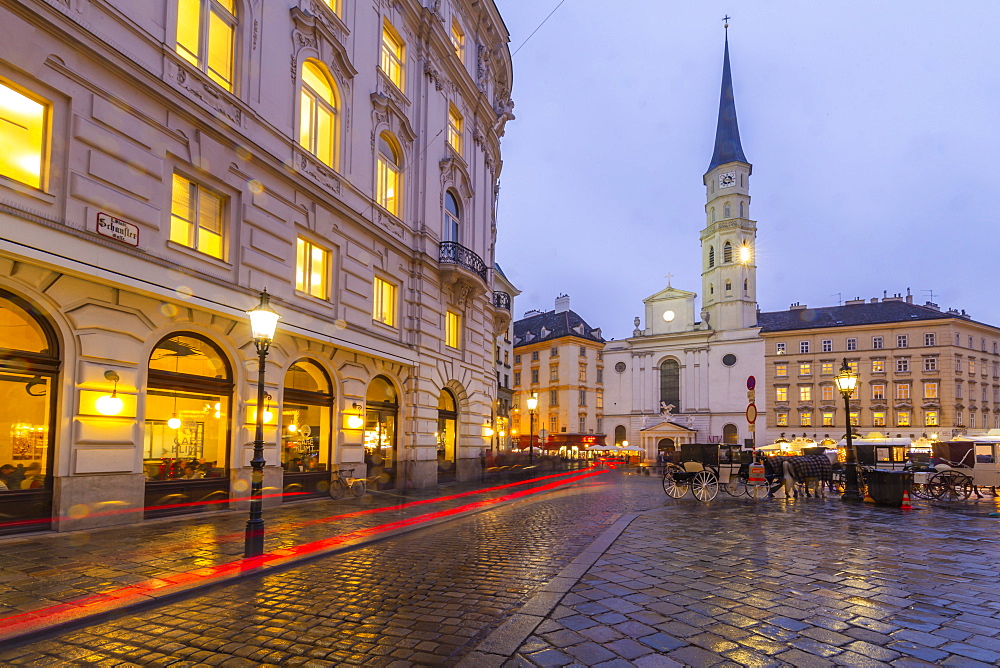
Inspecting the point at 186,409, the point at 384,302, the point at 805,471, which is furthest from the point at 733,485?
the point at 186,409

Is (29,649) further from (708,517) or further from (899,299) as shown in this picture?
(899,299)

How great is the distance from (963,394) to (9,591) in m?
79.3

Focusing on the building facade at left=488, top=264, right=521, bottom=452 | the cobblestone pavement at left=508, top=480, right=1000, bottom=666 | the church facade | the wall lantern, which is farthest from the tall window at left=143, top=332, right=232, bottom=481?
the church facade

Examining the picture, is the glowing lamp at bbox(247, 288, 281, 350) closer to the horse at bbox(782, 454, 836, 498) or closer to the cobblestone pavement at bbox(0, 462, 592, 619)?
the cobblestone pavement at bbox(0, 462, 592, 619)

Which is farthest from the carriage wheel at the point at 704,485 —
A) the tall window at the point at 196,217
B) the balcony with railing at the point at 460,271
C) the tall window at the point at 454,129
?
the tall window at the point at 454,129

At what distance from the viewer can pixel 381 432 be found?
21375mm

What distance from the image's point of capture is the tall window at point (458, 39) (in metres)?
26.8

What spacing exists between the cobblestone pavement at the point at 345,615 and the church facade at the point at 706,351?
6772 centimetres

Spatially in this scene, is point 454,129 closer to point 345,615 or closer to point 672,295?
point 345,615

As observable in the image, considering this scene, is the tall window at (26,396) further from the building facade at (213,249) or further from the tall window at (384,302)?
the tall window at (384,302)

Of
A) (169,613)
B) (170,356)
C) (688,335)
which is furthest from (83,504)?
A: (688,335)

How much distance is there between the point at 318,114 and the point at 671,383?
221ft

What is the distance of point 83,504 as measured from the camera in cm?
1109

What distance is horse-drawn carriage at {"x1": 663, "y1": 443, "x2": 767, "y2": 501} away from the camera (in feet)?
62.5
